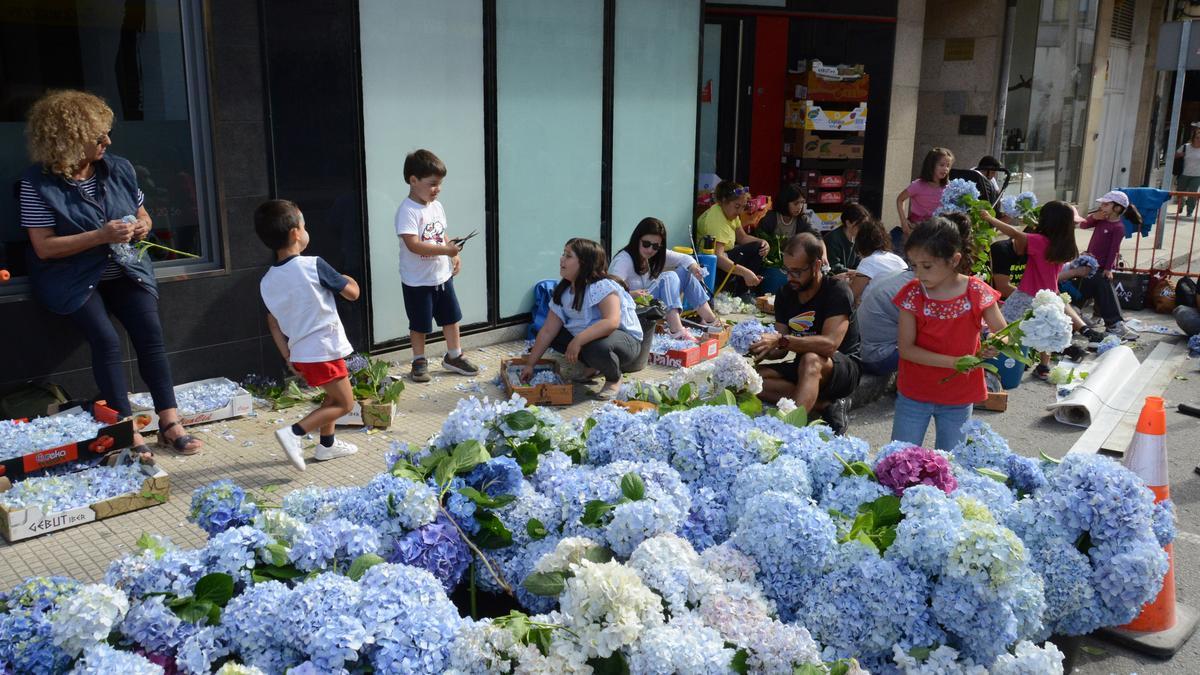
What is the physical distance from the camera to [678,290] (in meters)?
8.73

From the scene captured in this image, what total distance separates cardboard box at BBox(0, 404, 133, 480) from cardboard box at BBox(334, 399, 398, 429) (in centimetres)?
142

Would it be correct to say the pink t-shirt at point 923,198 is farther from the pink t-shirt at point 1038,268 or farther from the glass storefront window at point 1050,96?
the glass storefront window at point 1050,96

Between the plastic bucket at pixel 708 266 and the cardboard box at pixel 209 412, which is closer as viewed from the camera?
the cardboard box at pixel 209 412

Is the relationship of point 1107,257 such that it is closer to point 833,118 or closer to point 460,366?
point 833,118

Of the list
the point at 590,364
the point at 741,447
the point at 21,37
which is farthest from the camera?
the point at 590,364

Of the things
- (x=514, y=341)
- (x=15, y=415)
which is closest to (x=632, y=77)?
(x=514, y=341)

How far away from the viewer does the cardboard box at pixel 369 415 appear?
6.58 meters

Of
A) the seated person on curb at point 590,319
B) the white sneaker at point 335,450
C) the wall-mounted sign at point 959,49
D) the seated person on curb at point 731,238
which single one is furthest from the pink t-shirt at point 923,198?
the white sneaker at point 335,450

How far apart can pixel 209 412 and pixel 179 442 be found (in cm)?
52

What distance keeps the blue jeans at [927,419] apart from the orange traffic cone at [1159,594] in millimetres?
1066

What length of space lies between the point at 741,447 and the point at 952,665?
1.06m

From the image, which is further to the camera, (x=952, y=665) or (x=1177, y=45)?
(x=1177, y=45)

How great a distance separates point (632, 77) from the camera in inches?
374

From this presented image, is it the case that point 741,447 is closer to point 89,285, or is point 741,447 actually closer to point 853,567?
point 853,567
